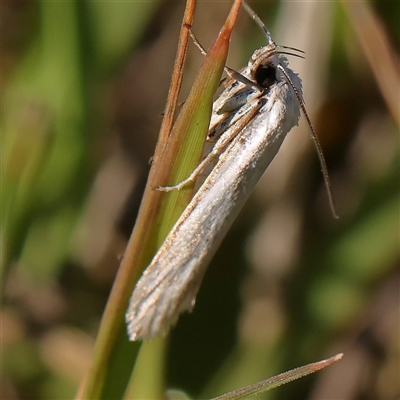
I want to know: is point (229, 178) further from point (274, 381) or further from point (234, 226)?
point (234, 226)

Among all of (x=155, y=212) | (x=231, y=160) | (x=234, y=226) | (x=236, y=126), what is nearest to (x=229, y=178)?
(x=231, y=160)

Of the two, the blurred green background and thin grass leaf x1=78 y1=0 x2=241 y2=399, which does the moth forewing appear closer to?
thin grass leaf x1=78 y1=0 x2=241 y2=399

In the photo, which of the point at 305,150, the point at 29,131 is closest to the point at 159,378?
the point at 29,131

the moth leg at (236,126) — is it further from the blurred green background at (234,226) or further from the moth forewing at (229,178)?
the blurred green background at (234,226)

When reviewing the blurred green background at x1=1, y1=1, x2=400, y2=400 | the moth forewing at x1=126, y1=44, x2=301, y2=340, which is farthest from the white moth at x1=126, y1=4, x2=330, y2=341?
the blurred green background at x1=1, y1=1, x2=400, y2=400

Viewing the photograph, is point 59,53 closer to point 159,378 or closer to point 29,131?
point 29,131
